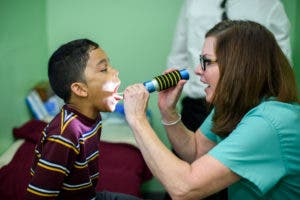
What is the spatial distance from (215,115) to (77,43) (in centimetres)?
52

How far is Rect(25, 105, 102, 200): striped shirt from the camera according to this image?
3.17 feet

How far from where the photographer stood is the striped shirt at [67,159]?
3.17ft

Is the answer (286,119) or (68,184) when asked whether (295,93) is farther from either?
(68,184)

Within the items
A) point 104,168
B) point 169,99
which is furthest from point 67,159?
point 104,168

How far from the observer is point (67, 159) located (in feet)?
3.22

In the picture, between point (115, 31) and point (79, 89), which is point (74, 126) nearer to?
point (79, 89)

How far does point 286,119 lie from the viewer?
3.04 ft

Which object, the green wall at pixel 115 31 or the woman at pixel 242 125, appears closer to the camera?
the woman at pixel 242 125

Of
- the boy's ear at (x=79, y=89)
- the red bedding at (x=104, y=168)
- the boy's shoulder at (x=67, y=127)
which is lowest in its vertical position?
the red bedding at (x=104, y=168)

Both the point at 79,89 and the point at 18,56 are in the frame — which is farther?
the point at 18,56

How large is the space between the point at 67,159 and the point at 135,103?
256 millimetres

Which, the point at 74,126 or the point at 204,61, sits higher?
the point at 204,61

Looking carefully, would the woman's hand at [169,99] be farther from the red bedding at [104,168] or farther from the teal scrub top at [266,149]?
the red bedding at [104,168]

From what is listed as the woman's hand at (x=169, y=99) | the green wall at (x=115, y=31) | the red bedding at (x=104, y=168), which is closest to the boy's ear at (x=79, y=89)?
the woman's hand at (x=169, y=99)
